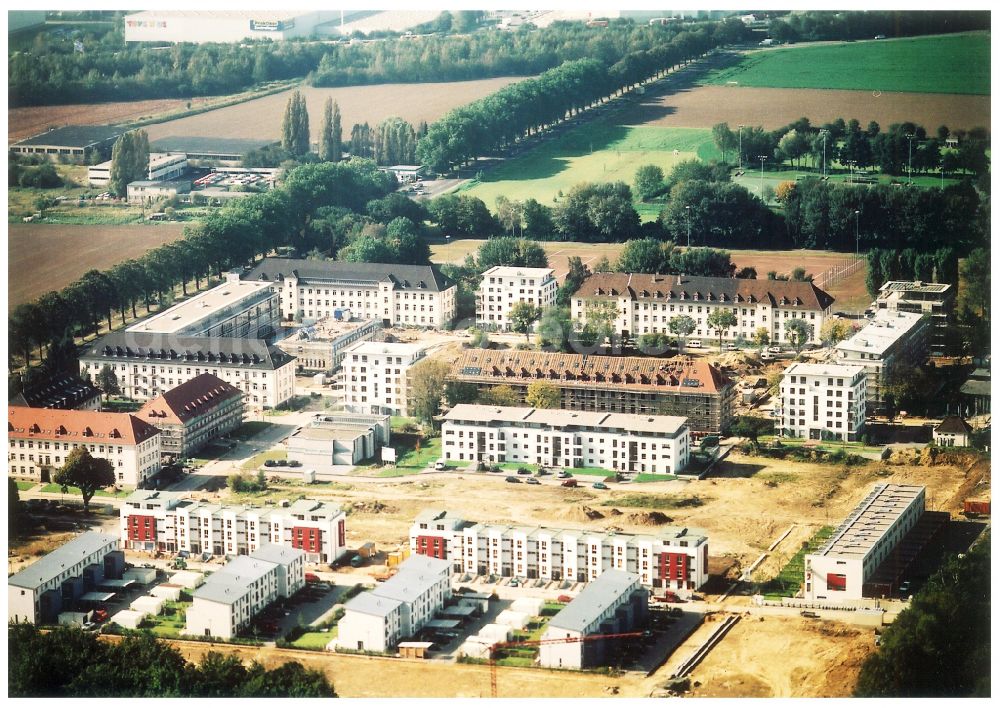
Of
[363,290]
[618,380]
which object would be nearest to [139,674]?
[618,380]

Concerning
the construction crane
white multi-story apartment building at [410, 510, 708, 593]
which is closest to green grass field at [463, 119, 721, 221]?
white multi-story apartment building at [410, 510, 708, 593]

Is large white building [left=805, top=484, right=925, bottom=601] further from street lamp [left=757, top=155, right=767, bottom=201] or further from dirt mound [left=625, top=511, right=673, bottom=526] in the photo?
street lamp [left=757, top=155, right=767, bottom=201]

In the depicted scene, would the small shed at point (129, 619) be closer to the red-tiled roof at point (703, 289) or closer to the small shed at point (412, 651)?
the small shed at point (412, 651)

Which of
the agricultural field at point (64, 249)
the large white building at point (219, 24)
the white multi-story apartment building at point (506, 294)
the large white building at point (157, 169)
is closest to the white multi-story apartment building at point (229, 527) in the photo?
the agricultural field at point (64, 249)

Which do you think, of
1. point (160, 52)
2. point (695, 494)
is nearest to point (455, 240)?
point (160, 52)

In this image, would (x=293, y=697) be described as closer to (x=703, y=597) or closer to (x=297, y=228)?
(x=703, y=597)
